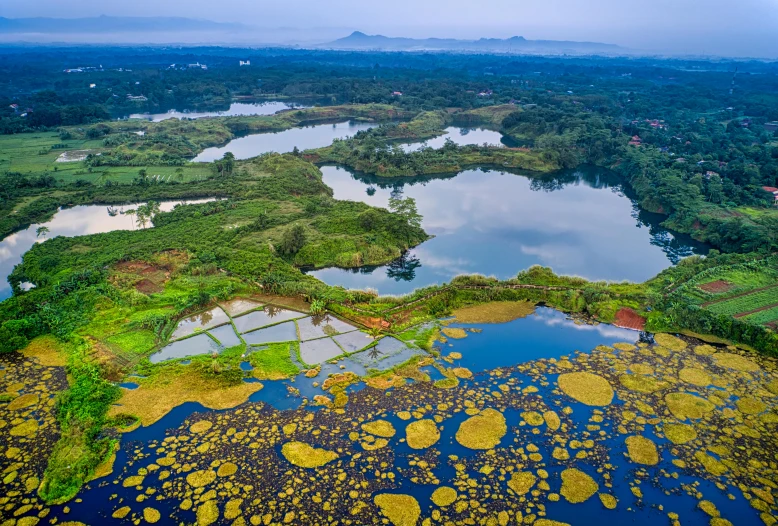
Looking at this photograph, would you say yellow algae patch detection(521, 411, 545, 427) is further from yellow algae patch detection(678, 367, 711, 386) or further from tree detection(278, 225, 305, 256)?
tree detection(278, 225, 305, 256)

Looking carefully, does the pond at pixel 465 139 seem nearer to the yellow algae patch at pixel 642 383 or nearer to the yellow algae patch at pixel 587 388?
the yellow algae patch at pixel 587 388

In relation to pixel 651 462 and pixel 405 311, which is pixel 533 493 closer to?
pixel 651 462

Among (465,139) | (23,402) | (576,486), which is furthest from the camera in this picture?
(465,139)

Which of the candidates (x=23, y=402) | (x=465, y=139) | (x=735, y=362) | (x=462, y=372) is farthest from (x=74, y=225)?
(x=465, y=139)

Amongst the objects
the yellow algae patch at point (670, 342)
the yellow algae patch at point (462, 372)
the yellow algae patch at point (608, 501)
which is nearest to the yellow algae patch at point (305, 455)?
the yellow algae patch at point (462, 372)

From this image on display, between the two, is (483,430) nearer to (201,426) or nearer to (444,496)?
(444,496)

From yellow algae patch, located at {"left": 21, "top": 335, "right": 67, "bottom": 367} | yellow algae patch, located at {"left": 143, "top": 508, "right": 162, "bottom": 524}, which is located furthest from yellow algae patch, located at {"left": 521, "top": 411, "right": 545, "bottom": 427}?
yellow algae patch, located at {"left": 21, "top": 335, "right": 67, "bottom": 367}
